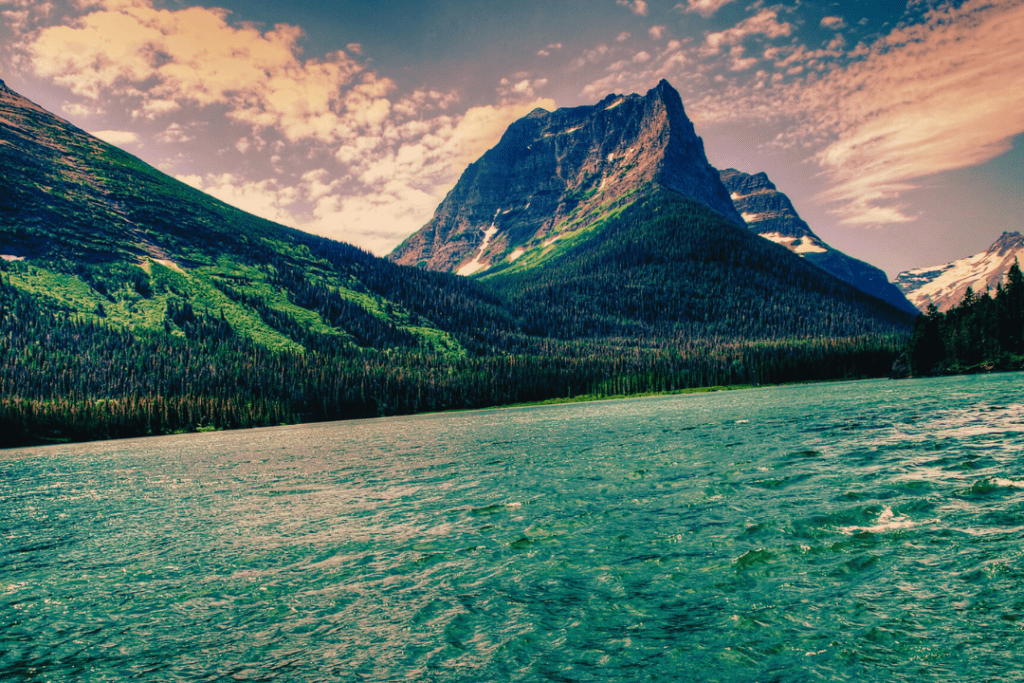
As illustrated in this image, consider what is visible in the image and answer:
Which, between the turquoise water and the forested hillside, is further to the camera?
the forested hillside

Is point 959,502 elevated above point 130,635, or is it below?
above

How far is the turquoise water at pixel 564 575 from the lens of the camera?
16.1 m

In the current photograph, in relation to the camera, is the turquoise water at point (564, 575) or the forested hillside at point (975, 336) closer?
the turquoise water at point (564, 575)

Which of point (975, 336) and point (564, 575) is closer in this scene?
point (564, 575)

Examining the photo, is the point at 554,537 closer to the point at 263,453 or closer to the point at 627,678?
the point at 627,678

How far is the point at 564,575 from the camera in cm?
2308

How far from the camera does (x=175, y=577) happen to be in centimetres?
2706

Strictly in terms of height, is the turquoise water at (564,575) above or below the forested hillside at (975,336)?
below

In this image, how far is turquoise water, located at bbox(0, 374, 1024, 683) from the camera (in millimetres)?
16109

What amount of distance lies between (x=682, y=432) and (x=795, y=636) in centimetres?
5917

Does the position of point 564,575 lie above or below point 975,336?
below

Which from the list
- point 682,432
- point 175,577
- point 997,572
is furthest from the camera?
point 682,432

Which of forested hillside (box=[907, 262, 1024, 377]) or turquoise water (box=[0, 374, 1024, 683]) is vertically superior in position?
forested hillside (box=[907, 262, 1024, 377])

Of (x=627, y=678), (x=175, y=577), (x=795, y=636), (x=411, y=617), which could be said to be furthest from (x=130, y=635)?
(x=795, y=636)
